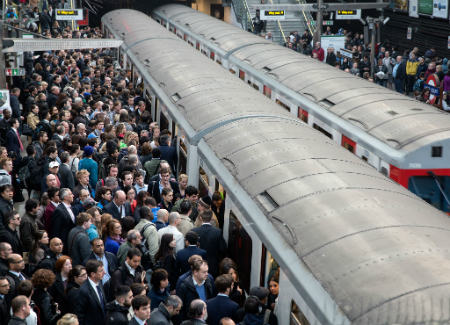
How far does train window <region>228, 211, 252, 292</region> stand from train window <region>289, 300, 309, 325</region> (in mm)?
1286

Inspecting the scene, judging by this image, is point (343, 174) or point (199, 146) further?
point (199, 146)

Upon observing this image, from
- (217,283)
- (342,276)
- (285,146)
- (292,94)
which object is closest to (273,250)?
(217,283)

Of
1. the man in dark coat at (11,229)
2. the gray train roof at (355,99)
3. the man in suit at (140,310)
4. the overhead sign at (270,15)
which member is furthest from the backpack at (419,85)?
the man in suit at (140,310)

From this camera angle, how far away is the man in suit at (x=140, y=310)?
5211 millimetres

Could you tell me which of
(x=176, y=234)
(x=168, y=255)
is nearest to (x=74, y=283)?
(x=168, y=255)

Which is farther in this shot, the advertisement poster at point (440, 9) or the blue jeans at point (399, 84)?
the advertisement poster at point (440, 9)

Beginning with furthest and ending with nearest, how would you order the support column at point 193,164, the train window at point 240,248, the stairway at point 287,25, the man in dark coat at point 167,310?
the stairway at point 287,25 → the support column at point 193,164 → the train window at point 240,248 → the man in dark coat at point 167,310

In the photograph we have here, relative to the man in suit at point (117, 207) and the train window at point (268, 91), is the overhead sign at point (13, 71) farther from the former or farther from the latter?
the man in suit at point (117, 207)

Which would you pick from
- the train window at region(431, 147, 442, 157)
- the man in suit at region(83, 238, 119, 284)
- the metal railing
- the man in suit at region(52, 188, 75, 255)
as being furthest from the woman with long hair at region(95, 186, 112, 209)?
the metal railing

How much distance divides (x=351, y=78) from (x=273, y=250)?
7.00 m

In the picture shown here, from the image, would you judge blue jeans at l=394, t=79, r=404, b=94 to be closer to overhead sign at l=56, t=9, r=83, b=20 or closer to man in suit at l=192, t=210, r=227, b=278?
overhead sign at l=56, t=9, r=83, b=20

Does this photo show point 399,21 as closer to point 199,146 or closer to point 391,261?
point 199,146

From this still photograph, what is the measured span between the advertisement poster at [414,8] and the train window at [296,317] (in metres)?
22.7

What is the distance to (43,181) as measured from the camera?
9.45m
